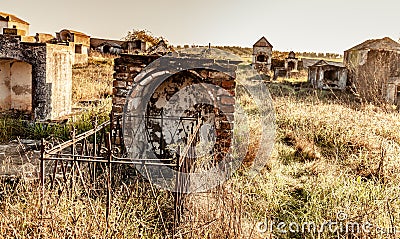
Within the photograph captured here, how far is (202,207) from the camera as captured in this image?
3883 mm

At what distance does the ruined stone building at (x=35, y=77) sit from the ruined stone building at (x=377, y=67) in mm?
12418

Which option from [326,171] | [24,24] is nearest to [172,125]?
[326,171]

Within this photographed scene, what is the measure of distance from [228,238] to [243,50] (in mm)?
52281

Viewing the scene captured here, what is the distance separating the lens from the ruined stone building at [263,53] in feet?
98.5

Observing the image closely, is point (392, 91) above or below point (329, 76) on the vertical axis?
below

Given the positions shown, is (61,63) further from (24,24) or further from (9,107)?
(24,24)

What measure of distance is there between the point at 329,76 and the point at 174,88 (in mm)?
16741

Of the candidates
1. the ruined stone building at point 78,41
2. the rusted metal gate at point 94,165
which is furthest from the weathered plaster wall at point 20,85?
the ruined stone building at point 78,41

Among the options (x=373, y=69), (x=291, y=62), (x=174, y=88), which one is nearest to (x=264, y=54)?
(x=291, y=62)

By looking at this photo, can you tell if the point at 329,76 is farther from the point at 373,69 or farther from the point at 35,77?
the point at 35,77

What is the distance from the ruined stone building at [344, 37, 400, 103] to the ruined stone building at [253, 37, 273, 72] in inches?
389

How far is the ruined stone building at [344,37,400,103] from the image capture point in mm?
16114

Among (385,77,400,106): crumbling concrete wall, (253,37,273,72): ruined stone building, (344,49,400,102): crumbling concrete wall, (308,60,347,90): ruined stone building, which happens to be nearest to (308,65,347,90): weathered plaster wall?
(308,60,347,90): ruined stone building

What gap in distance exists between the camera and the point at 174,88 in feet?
A: 21.3
